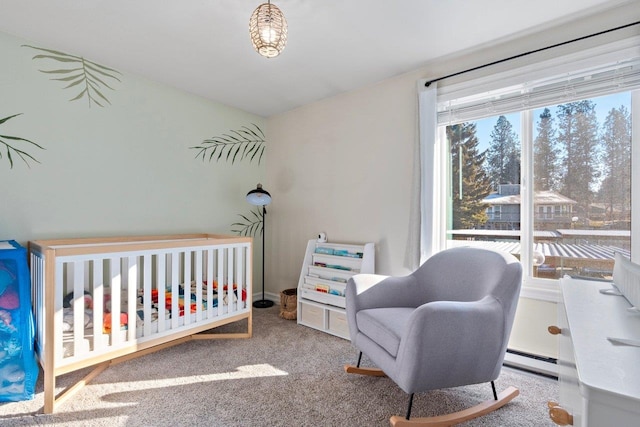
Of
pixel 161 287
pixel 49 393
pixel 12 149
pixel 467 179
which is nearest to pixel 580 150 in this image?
pixel 467 179

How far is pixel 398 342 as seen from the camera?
1.54 m


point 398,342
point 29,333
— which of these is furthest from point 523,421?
point 29,333

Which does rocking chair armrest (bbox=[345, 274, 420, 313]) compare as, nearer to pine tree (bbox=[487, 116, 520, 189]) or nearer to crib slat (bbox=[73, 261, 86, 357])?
pine tree (bbox=[487, 116, 520, 189])

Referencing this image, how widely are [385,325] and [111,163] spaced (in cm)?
244

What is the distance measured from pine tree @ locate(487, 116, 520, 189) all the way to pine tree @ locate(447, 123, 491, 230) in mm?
62

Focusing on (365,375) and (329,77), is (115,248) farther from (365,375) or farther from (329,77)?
(329,77)

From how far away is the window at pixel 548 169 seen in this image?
1.86 meters

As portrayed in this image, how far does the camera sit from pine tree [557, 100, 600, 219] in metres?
1.96

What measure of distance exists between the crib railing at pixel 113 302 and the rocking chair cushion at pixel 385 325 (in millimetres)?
1166

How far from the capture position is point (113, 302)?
188cm

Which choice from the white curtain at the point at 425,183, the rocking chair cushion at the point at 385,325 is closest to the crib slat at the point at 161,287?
the rocking chair cushion at the point at 385,325

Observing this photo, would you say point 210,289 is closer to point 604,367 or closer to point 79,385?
point 79,385

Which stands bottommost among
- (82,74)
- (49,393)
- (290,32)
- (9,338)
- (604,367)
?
(49,393)

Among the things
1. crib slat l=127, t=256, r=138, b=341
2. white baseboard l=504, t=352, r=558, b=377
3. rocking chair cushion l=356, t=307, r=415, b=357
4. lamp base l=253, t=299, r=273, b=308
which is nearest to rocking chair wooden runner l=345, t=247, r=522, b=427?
rocking chair cushion l=356, t=307, r=415, b=357
